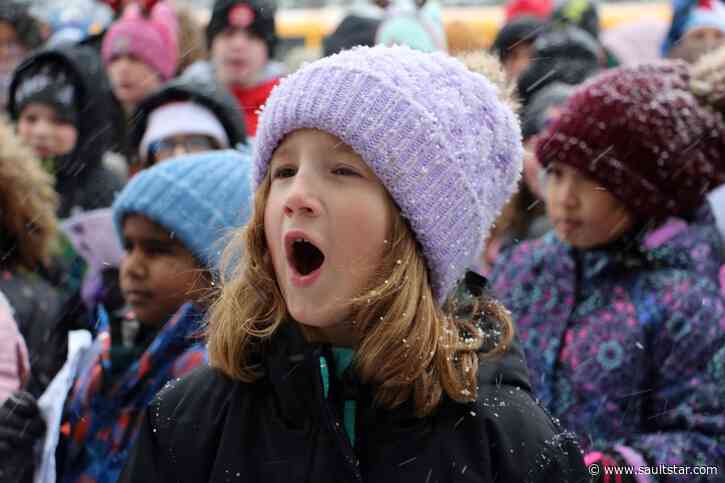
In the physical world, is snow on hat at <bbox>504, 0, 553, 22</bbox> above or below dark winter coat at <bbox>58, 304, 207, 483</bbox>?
above

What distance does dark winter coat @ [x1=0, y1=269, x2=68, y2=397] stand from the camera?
3.70 metres

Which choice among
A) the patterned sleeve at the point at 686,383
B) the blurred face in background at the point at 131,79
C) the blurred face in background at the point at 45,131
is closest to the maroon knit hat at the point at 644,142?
the patterned sleeve at the point at 686,383

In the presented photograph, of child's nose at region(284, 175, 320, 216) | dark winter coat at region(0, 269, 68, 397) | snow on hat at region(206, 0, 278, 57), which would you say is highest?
child's nose at region(284, 175, 320, 216)

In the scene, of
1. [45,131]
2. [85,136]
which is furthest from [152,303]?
[85,136]

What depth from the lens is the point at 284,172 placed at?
92.9 inches

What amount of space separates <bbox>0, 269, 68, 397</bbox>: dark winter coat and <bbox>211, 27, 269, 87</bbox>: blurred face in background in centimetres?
263

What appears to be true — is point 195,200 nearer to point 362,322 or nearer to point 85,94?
point 362,322

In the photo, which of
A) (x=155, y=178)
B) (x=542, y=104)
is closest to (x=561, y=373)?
(x=155, y=178)

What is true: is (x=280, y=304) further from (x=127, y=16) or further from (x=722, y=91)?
(x=127, y=16)

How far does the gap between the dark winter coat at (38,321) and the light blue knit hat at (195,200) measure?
1.64 feet

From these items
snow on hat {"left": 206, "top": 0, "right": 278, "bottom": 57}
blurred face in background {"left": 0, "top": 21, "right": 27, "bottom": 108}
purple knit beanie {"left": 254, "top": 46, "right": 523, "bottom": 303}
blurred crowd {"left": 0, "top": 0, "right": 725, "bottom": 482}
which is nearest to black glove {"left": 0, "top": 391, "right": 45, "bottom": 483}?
blurred crowd {"left": 0, "top": 0, "right": 725, "bottom": 482}

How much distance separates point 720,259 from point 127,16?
4.94m

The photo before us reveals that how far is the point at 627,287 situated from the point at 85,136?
380 centimetres

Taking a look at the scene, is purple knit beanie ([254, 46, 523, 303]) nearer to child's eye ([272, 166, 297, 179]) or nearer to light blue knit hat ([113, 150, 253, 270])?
child's eye ([272, 166, 297, 179])
